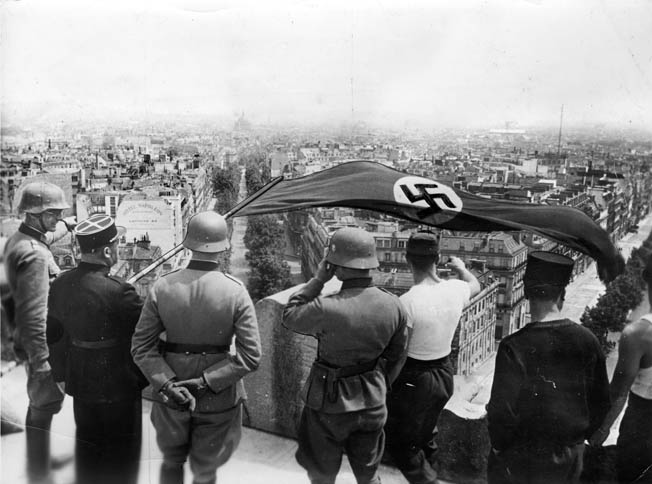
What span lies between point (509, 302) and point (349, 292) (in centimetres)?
113

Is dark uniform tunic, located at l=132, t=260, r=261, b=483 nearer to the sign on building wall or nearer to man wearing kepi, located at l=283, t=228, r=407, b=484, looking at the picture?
man wearing kepi, located at l=283, t=228, r=407, b=484

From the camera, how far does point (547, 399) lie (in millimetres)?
4285

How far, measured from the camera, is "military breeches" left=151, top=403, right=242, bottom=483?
164 inches

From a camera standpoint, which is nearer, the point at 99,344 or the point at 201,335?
the point at 201,335

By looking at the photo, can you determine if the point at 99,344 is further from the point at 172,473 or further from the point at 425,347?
the point at 425,347

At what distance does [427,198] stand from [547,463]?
1.84 meters

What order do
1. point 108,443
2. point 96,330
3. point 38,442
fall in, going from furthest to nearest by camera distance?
point 38,442, point 108,443, point 96,330

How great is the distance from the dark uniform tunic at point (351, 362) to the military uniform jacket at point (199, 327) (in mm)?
289

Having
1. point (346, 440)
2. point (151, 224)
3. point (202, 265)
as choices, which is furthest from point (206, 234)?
point (346, 440)

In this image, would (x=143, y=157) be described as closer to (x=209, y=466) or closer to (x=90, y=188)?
(x=90, y=188)

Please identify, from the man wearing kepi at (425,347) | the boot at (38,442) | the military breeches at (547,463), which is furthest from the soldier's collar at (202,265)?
the military breeches at (547,463)

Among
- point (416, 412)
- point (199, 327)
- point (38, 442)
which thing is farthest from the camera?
point (38, 442)

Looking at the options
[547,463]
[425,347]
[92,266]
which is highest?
[92,266]

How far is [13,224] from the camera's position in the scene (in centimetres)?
480
